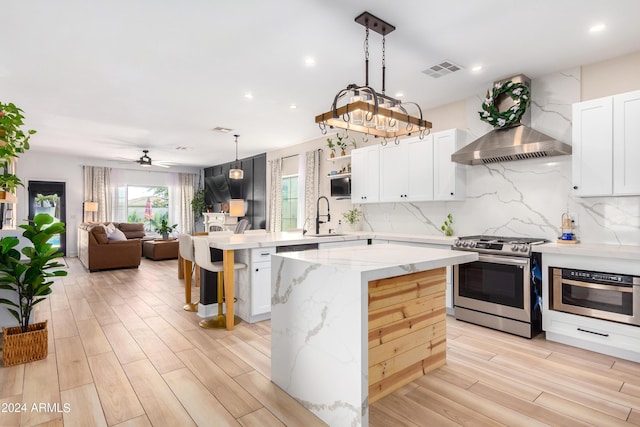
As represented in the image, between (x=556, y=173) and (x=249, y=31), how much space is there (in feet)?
10.9

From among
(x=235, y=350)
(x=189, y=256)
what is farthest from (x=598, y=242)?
(x=189, y=256)

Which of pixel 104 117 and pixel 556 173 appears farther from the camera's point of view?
pixel 104 117

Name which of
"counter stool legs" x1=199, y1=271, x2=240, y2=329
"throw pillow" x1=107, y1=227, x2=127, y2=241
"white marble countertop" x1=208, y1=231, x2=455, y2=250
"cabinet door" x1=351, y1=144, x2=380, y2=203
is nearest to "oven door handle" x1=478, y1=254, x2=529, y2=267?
"white marble countertop" x1=208, y1=231, x2=455, y2=250

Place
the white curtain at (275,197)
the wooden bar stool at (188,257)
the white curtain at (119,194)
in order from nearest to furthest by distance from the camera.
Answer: the wooden bar stool at (188,257) < the white curtain at (275,197) < the white curtain at (119,194)

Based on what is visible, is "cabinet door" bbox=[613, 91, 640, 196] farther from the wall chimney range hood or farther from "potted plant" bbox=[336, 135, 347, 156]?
"potted plant" bbox=[336, 135, 347, 156]

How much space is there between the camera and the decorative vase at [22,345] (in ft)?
8.57

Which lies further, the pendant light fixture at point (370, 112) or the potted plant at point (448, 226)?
the potted plant at point (448, 226)

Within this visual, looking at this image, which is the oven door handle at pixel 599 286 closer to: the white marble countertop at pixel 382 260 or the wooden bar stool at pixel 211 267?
the white marble countertop at pixel 382 260

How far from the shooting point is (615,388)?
2.35m

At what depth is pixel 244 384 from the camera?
238 centimetres

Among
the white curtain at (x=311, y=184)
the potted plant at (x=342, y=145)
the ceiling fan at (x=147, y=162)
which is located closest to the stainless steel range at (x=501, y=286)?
the potted plant at (x=342, y=145)

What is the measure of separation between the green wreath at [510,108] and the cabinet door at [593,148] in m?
0.48

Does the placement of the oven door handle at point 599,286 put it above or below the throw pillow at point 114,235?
below

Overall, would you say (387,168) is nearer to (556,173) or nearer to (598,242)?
(556,173)
